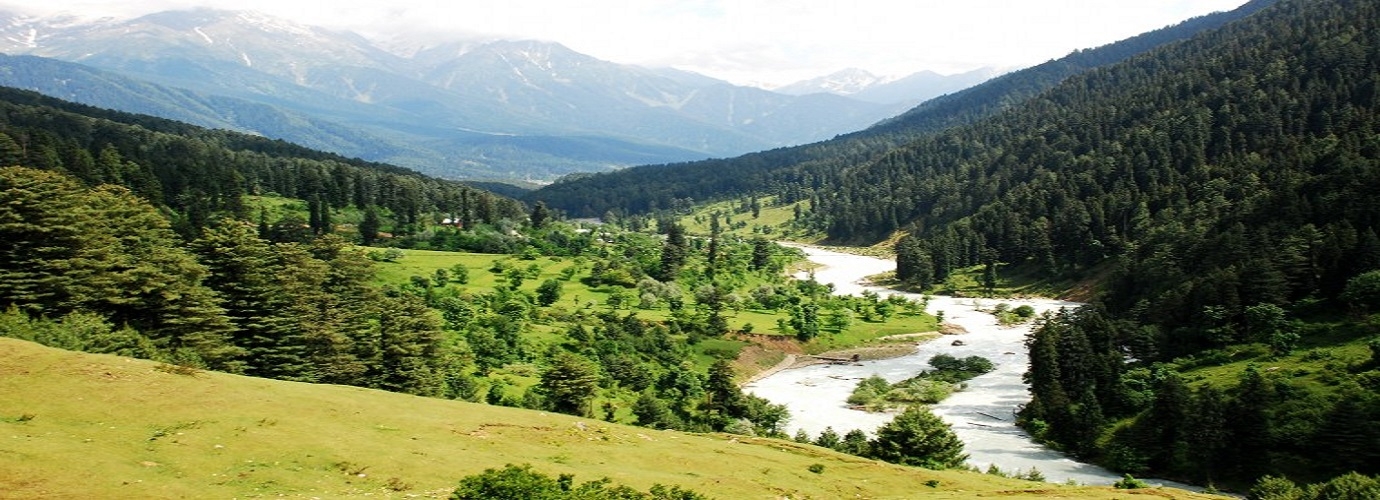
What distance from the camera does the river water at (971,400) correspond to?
74.1 m

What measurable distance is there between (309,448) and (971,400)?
262 feet

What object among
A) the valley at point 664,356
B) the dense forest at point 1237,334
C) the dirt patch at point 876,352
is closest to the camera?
the valley at point 664,356

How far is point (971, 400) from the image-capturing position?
95.9 metres

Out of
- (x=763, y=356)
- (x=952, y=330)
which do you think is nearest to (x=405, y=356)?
(x=763, y=356)

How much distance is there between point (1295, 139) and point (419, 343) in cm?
18574

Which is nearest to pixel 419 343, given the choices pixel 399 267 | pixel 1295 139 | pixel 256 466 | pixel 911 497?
pixel 256 466

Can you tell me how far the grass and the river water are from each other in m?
24.2

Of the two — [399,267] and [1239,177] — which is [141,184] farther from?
[1239,177]

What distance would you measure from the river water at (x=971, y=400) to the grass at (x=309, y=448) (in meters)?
24.2

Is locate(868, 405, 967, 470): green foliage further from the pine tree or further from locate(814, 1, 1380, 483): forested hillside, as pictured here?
the pine tree

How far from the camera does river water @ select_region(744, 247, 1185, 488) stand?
2917 inches

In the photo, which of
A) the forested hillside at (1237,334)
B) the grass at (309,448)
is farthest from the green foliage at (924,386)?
the grass at (309,448)

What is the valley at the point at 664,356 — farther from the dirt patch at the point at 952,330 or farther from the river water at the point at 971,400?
the dirt patch at the point at 952,330

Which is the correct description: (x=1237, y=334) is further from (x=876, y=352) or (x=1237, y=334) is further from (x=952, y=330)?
(x=952, y=330)
